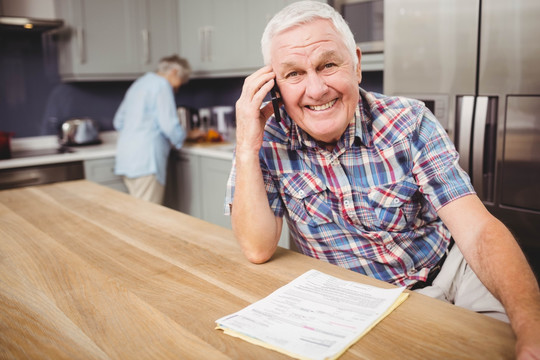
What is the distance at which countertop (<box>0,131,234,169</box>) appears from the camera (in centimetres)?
318

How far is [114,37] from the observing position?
3719mm

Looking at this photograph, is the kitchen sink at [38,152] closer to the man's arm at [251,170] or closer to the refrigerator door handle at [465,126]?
Answer: the man's arm at [251,170]

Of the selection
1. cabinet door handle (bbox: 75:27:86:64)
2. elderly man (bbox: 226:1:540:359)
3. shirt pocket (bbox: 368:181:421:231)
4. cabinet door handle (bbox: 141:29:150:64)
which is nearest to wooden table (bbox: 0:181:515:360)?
elderly man (bbox: 226:1:540:359)

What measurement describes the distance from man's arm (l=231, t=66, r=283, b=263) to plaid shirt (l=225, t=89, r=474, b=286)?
9 centimetres

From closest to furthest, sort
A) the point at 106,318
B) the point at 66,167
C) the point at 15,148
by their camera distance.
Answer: the point at 106,318, the point at 66,167, the point at 15,148

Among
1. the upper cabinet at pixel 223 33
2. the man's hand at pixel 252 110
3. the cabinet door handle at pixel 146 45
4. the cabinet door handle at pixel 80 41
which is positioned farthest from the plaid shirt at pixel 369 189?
the cabinet door handle at pixel 146 45

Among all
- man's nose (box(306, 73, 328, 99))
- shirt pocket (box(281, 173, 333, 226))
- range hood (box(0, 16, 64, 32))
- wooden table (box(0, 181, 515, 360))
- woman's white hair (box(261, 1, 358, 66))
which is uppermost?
range hood (box(0, 16, 64, 32))

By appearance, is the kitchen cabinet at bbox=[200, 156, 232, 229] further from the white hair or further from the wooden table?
the wooden table

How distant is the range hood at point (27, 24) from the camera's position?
3.20 meters

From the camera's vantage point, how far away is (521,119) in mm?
1825

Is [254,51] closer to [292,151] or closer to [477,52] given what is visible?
[477,52]

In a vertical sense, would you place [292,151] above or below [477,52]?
below

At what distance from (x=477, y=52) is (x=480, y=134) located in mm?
327

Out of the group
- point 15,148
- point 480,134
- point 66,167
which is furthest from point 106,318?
point 15,148
